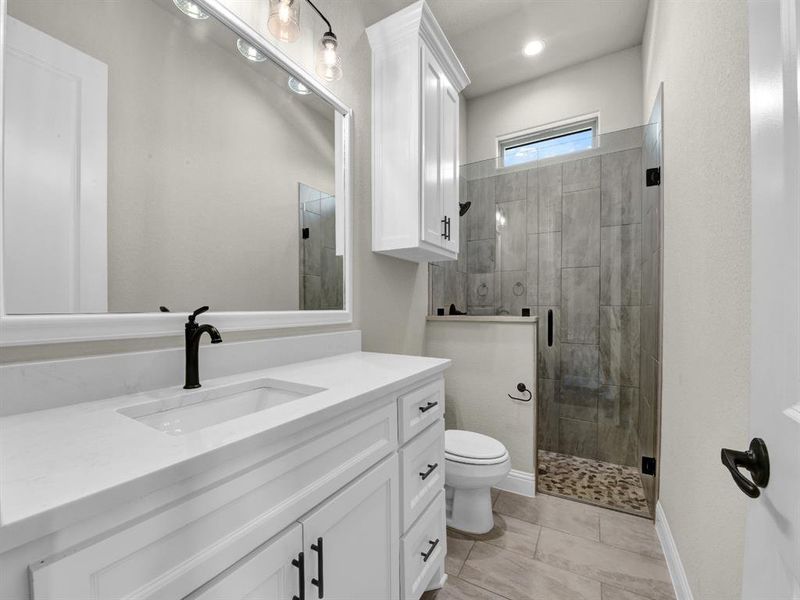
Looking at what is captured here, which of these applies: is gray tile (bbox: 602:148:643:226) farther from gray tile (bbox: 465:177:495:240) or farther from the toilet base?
the toilet base

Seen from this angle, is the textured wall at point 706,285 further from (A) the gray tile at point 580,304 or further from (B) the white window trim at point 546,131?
(B) the white window trim at point 546,131

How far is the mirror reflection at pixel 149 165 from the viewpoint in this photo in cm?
80

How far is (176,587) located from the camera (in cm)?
53

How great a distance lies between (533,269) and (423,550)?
2118mm

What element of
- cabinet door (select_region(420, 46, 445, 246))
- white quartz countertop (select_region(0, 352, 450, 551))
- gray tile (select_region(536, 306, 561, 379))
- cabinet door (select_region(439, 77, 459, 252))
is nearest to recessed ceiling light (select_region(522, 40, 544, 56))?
cabinet door (select_region(439, 77, 459, 252))

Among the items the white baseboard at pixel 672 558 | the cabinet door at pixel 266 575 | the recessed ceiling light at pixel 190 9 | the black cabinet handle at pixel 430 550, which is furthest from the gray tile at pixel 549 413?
the recessed ceiling light at pixel 190 9

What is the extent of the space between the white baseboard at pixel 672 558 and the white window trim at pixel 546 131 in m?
2.47

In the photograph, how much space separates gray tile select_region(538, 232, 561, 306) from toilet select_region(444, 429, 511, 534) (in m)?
1.31

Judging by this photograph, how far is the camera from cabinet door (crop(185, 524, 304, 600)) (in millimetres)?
590

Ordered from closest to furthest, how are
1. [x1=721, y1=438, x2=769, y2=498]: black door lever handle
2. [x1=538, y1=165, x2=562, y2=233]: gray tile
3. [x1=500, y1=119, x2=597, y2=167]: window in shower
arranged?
[x1=721, y1=438, x2=769, y2=498]: black door lever handle → [x1=538, y1=165, x2=562, y2=233]: gray tile → [x1=500, y1=119, x2=597, y2=167]: window in shower

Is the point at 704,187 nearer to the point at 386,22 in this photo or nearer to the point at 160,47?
the point at 386,22

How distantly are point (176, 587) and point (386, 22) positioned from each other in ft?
7.15

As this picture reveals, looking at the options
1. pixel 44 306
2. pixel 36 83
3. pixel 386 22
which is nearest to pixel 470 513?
pixel 44 306

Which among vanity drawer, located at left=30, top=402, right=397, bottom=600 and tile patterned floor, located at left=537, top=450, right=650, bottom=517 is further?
tile patterned floor, located at left=537, top=450, right=650, bottom=517
